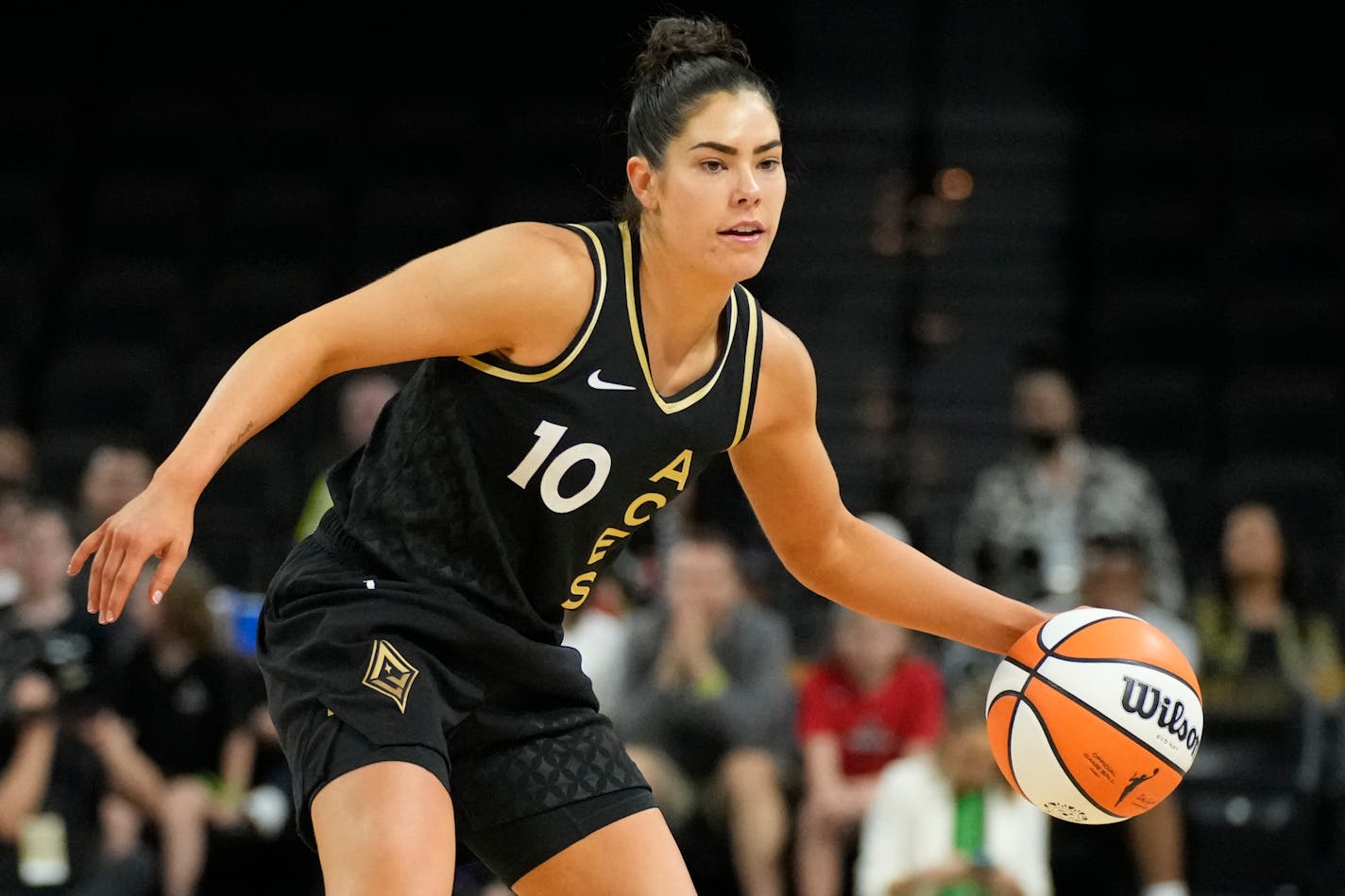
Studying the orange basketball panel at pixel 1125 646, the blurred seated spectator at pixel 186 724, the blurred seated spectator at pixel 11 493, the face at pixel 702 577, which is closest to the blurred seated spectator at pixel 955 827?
the face at pixel 702 577

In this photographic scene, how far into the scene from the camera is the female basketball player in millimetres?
2812

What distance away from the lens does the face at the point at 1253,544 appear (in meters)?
6.55

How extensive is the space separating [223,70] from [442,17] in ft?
4.59

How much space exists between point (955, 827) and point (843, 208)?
5.91 metres

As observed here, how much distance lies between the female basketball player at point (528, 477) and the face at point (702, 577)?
9.84ft

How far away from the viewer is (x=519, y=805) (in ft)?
10.1

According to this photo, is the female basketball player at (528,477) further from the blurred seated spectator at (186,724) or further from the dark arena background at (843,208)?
the dark arena background at (843,208)

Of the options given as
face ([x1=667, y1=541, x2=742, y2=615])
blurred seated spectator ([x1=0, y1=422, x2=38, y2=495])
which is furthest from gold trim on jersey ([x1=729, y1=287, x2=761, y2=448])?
blurred seated spectator ([x1=0, y1=422, x2=38, y2=495])

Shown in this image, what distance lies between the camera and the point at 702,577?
625 cm

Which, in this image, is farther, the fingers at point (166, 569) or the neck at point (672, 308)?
the neck at point (672, 308)

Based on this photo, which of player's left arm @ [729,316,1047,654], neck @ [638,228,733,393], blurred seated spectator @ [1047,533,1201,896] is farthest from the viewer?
blurred seated spectator @ [1047,533,1201,896]

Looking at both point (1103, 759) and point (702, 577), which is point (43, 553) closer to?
point (702, 577)

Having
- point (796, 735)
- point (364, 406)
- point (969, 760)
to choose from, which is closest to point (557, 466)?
point (969, 760)

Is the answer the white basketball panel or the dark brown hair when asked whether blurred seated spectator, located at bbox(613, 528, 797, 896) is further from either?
the dark brown hair
